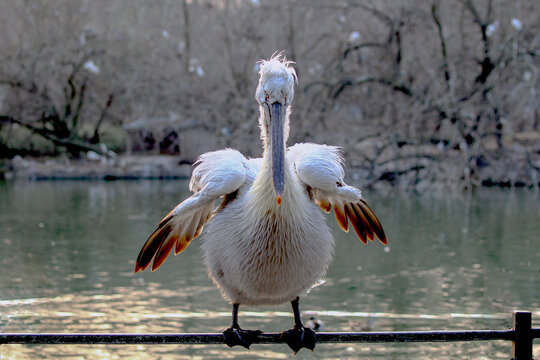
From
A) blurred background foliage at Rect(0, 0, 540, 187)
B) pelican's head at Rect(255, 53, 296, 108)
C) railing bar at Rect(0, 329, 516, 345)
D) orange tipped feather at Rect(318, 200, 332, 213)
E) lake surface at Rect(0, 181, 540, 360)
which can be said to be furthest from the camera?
blurred background foliage at Rect(0, 0, 540, 187)

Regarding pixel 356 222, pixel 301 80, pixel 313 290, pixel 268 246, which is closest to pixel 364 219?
pixel 356 222

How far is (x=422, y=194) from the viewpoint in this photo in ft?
38.9

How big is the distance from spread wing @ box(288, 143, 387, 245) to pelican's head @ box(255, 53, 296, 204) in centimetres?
19

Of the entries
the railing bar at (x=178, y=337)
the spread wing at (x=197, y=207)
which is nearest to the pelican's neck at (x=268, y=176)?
the spread wing at (x=197, y=207)

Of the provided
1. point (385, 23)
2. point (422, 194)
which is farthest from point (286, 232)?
point (385, 23)

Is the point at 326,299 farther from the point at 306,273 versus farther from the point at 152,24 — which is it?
the point at 152,24

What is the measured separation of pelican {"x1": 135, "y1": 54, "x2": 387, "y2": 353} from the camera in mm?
2709

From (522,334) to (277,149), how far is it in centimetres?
108

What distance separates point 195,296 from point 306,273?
351cm

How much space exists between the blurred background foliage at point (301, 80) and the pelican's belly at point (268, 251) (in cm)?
926

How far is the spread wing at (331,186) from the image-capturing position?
2.84 metres

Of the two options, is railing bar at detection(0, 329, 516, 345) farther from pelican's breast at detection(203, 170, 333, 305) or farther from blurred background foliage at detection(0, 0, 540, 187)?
blurred background foliage at detection(0, 0, 540, 187)

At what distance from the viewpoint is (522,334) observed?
234 centimetres

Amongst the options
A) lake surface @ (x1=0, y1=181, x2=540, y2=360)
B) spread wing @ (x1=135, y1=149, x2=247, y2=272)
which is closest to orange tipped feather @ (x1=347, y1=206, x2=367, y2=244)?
spread wing @ (x1=135, y1=149, x2=247, y2=272)
